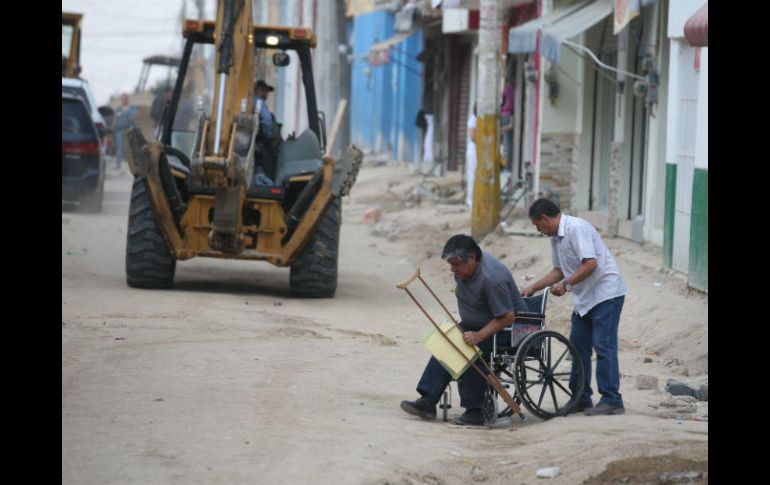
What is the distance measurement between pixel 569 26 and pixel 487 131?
1689mm

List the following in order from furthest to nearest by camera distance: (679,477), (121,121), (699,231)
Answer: (121,121) → (699,231) → (679,477)

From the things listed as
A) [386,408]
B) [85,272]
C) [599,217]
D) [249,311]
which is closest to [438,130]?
[599,217]

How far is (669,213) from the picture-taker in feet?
48.4

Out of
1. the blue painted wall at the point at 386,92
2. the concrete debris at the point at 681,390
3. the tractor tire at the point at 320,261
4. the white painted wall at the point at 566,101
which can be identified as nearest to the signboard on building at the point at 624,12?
the tractor tire at the point at 320,261

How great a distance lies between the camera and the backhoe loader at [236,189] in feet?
43.5

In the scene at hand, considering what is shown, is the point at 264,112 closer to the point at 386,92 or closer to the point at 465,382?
the point at 465,382

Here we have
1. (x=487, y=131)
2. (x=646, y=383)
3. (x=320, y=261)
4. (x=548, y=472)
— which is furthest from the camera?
(x=487, y=131)

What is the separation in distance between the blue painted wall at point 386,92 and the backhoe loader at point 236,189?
1890 centimetres

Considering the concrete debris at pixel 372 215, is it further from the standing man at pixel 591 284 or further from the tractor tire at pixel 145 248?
the standing man at pixel 591 284

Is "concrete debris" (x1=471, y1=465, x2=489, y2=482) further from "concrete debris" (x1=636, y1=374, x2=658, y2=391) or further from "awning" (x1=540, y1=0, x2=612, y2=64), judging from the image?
"awning" (x1=540, y1=0, x2=612, y2=64)

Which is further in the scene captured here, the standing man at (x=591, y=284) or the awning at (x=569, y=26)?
the awning at (x=569, y=26)

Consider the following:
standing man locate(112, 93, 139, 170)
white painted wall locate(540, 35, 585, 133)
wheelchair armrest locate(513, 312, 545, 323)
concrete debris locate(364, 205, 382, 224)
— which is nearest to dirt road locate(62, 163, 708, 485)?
wheelchair armrest locate(513, 312, 545, 323)

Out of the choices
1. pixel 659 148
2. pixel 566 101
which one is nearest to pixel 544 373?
pixel 659 148

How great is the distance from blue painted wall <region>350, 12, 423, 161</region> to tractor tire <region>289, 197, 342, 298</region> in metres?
19.0
